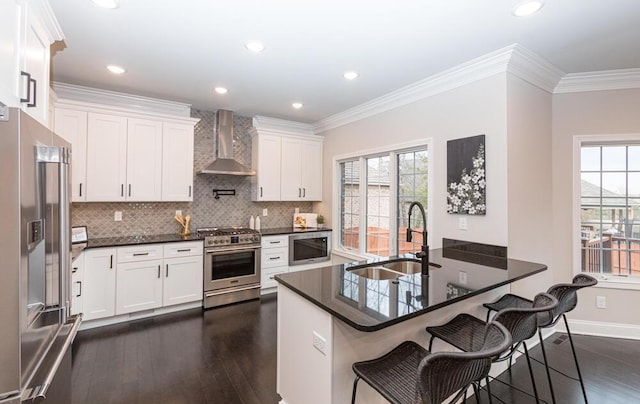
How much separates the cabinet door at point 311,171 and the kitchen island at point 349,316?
2938 millimetres

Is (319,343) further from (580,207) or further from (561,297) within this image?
(580,207)

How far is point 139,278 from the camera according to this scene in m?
3.49

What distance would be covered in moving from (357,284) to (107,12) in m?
2.52

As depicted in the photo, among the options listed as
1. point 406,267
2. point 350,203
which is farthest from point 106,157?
point 406,267

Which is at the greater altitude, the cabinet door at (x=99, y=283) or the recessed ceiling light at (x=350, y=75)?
the recessed ceiling light at (x=350, y=75)

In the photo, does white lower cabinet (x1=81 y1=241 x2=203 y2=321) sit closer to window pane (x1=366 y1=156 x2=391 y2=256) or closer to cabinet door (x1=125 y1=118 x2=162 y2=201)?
cabinet door (x1=125 y1=118 x2=162 y2=201)

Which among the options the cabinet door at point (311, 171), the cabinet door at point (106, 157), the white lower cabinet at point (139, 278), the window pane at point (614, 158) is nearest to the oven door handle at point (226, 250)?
the white lower cabinet at point (139, 278)

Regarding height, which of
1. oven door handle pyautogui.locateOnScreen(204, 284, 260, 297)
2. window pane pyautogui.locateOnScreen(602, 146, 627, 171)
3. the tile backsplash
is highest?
window pane pyautogui.locateOnScreen(602, 146, 627, 171)

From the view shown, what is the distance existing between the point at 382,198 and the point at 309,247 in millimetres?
1411

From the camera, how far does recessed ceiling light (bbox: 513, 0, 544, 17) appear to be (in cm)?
→ 197

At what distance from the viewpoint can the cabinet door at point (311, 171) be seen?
503 cm

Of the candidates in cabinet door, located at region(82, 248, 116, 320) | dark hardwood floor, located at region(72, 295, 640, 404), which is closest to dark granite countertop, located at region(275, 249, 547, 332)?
dark hardwood floor, located at region(72, 295, 640, 404)

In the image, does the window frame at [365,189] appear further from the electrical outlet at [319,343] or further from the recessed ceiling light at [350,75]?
the electrical outlet at [319,343]

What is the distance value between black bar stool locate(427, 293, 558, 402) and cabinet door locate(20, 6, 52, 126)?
261cm
